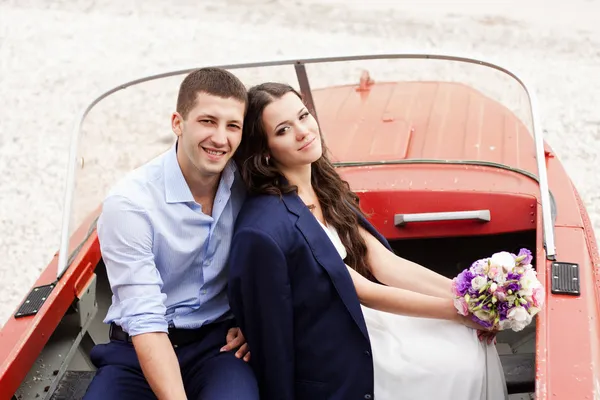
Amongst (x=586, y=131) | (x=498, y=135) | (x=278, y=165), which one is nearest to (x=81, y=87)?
(x=586, y=131)

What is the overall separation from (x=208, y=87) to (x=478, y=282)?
0.89m

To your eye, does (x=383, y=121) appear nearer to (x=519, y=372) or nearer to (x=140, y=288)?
(x=519, y=372)

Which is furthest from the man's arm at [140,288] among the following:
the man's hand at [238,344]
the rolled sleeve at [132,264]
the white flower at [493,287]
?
the white flower at [493,287]

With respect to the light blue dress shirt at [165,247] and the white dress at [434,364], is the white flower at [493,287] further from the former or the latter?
the light blue dress shirt at [165,247]

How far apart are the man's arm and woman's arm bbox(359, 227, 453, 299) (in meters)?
0.71

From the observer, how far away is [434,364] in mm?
2230

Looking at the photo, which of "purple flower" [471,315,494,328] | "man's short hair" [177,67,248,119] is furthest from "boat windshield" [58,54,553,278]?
"man's short hair" [177,67,248,119]

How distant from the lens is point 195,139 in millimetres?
2174

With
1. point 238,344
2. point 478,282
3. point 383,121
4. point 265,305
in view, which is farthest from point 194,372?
point 383,121

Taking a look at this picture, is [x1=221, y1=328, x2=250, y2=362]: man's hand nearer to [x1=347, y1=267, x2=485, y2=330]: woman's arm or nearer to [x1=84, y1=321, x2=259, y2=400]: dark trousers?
[x1=84, y1=321, x2=259, y2=400]: dark trousers

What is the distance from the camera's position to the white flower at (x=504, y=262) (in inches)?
83.1

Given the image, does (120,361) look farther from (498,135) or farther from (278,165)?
(498,135)

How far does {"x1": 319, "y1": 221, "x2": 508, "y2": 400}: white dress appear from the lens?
7.29 feet

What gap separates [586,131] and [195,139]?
4.44 meters
